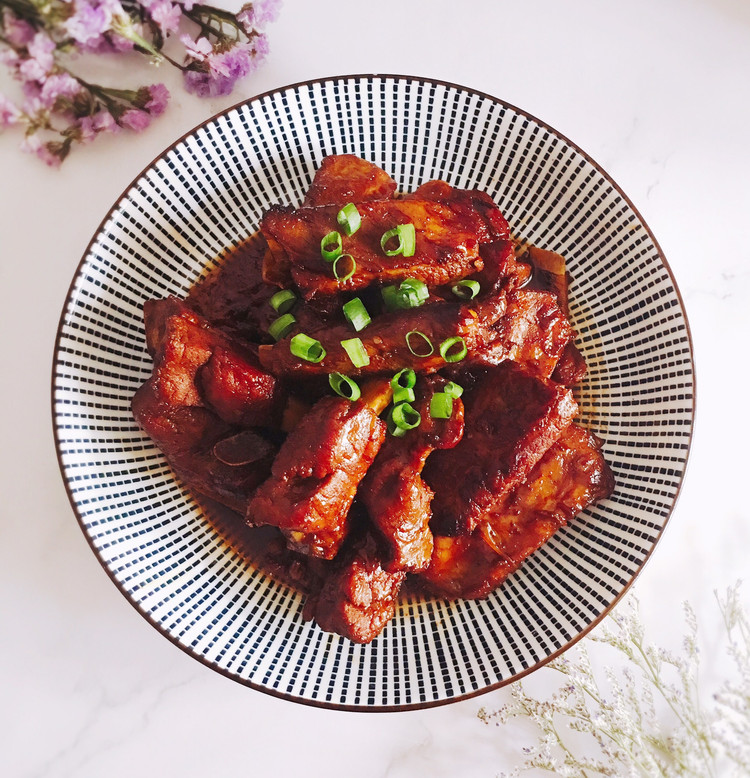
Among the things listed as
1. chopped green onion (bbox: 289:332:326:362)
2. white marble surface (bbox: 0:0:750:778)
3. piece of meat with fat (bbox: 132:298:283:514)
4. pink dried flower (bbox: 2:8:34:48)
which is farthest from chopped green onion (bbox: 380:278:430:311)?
pink dried flower (bbox: 2:8:34:48)

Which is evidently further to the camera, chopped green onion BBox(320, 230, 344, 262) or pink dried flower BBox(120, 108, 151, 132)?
pink dried flower BBox(120, 108, 151, 132)

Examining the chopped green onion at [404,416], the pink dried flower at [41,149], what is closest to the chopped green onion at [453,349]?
the chopped green onion at [404,416]

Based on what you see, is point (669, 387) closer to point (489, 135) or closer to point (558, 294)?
point (558, 294)

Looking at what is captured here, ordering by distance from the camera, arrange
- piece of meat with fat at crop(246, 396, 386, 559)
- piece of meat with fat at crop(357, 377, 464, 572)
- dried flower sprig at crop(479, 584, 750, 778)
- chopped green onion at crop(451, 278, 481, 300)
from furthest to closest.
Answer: dried flower sprig at crop(479, 584, 750, 778) → chopped green onion at crop(451, 278, 481, 300) → piece of meat with fat at crop(357, 377, 464, 572) → piece of meat with fat at crop(246, 396, 386, 559)

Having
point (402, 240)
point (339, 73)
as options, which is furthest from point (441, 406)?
point (339, 73)

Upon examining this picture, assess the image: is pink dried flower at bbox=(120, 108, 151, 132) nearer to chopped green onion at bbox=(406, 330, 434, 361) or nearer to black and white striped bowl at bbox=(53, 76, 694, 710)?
black and white striped bowl at bbox=(53, 76, 694, 710)

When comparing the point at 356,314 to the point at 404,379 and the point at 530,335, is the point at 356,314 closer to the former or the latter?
the point at 404,379
